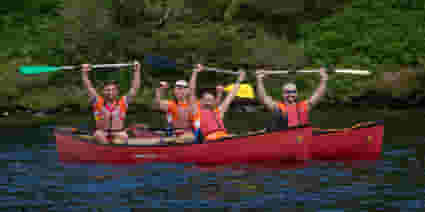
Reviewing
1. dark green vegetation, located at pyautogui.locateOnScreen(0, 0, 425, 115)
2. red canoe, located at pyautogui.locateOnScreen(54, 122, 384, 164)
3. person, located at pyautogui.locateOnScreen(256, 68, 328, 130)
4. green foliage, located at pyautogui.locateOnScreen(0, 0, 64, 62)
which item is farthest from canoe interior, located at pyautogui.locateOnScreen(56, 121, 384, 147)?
green foliage, located at pyautogui.locateOnScreen(0, 0, 64, 62)

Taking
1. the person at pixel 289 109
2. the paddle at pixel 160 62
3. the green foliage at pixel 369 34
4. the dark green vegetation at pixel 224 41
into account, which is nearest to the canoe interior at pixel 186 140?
the person at pixel 289 109

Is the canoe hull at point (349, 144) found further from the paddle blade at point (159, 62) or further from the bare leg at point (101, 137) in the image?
the paddle blade at point (159, 62)

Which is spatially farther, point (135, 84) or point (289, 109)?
point (135, 84)

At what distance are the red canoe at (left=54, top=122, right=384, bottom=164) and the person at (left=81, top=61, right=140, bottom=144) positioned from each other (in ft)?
1.09

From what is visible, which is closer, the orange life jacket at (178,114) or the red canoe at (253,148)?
the red canoe at (253,148)

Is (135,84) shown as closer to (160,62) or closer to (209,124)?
(209,124)

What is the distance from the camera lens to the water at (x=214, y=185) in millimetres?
12094

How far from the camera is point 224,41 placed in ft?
101

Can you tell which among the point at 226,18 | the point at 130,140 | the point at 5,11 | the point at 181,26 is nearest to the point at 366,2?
the point at 226,18

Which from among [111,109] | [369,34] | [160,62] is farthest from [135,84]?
[369,34]

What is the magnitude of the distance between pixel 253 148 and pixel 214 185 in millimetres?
1857

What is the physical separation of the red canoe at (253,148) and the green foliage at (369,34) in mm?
15774

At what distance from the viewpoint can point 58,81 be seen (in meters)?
30.8

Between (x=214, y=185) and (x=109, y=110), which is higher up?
(x=109, y=110)
